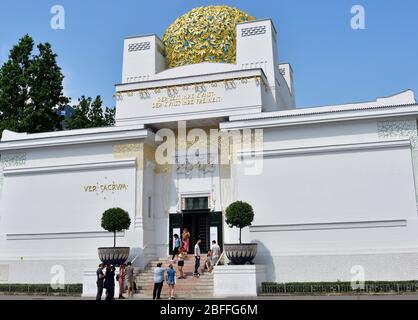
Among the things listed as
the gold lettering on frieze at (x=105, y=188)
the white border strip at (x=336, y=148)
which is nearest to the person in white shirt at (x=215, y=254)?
the white border strip at (x=336, y=148)

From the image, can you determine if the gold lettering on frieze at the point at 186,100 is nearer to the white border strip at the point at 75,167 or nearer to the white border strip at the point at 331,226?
the white border strip at the point at 75,167

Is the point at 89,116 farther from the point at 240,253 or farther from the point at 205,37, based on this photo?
the point at 240,253

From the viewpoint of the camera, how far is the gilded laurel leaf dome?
20312 mm

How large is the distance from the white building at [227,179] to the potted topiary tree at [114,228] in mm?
846

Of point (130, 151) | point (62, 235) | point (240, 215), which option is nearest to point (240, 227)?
point (240, 215)

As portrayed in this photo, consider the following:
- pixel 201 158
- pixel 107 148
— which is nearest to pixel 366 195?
pixel 201 158

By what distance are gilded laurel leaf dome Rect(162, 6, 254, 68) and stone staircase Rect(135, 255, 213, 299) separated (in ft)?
31.0

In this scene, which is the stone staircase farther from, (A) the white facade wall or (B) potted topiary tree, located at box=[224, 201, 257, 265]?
(A) the white facade wall

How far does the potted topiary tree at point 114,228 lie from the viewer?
16.0m

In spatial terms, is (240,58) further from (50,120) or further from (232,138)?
(50,120)

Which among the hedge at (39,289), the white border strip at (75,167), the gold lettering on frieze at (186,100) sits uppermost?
the gold lettering on frieze at (186,100)

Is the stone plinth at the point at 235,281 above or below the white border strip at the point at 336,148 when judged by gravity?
below

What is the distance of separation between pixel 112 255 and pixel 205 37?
10803 mm

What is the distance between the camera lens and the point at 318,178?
15828mm
